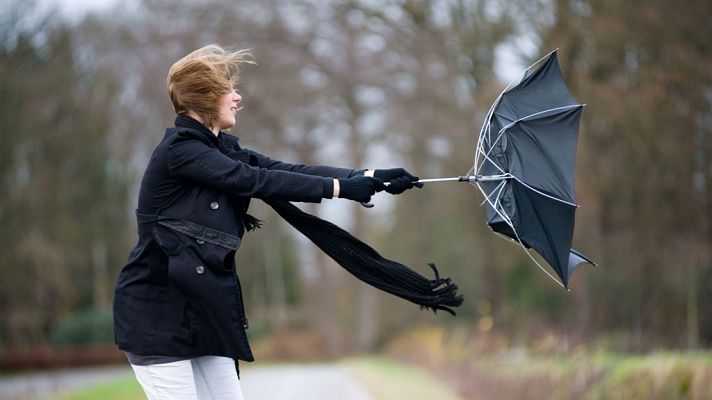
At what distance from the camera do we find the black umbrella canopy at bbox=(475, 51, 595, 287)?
4598mm

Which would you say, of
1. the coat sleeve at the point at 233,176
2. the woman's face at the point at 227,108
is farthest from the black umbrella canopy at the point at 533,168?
the woman's face at the point at 227,108

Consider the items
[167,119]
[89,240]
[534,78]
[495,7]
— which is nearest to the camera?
[534,78]

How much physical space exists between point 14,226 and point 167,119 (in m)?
7.24

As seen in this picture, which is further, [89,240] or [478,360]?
[89,240]

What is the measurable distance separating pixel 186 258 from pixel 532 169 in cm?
187

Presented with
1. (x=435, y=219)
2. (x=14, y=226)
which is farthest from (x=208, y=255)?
(x=435, y=219)

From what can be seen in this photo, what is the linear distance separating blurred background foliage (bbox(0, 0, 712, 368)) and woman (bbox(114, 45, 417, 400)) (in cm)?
600

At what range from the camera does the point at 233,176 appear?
385 cm

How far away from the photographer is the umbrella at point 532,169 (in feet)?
15.1

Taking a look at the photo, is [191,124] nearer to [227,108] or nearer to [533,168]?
[227,108]

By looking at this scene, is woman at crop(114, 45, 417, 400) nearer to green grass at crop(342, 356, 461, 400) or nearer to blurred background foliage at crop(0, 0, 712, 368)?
blurred background foliage at crop(0, 0, 712, 368)

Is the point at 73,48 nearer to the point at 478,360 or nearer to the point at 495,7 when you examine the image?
the point at 495,7

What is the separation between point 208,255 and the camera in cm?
374

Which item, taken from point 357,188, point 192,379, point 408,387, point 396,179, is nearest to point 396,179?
point 396,179
